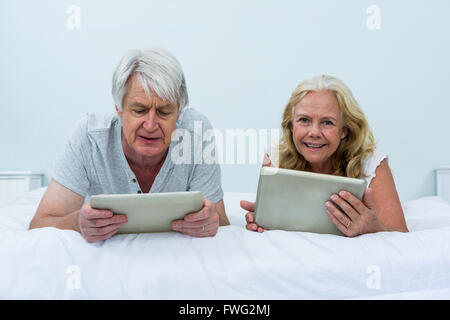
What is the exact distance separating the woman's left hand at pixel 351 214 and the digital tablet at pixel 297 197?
0.5 inches

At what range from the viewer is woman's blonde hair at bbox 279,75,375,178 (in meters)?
0.99

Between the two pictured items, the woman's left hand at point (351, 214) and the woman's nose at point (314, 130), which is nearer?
the woman's left hand at point (351, 214)

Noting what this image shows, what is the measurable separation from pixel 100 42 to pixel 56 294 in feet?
3.29

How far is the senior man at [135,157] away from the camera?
744mm
